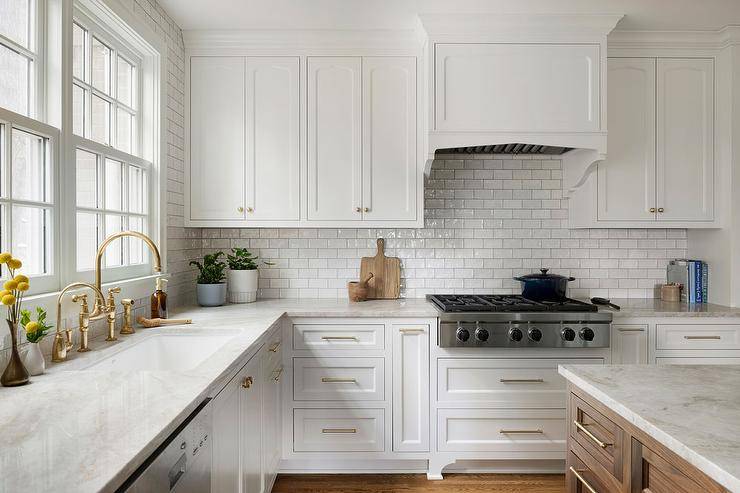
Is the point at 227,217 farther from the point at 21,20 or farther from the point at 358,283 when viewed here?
the point at 21,20

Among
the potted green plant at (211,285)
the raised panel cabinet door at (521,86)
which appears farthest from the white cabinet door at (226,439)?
the raised panel cabinet door at (521,86)

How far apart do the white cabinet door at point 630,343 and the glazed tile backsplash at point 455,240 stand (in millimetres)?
739

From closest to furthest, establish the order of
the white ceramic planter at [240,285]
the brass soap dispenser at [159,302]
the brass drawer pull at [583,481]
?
the brass drawer pull at [583,481], the brass soap dispenser at [159,302], the white ceramic planter at [240,285]

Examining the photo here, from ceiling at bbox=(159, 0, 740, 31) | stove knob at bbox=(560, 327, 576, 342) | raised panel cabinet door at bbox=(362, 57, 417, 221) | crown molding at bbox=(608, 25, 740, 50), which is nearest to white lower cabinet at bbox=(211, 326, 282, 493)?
raised panel cabinet door at bbox=(362, 57, 417, 221)

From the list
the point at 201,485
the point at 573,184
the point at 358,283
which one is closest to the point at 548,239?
the point at 573,184

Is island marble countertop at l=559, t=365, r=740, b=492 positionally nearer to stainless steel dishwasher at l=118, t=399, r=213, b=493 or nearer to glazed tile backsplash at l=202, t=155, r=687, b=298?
stainless steel dishwasher at l=118, t=399, r=213, b=493

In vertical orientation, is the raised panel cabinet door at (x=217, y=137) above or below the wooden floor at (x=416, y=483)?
above

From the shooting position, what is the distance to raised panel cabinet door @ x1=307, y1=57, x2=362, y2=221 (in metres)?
3.06

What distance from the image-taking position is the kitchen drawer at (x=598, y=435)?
1262mm

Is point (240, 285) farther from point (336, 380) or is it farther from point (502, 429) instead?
point (502, 429)

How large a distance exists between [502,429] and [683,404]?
5.59ft

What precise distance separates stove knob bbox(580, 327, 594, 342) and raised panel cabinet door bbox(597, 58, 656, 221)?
32.4 inches

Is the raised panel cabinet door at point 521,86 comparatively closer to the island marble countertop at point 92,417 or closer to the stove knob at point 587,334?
the stove knob at point 587,334

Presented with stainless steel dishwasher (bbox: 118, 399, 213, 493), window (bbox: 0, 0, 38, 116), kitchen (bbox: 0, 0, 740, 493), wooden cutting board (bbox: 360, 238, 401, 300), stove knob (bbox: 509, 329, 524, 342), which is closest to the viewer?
stainless steel dishwasher (bbox: 118, 399, 213, 493)
